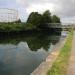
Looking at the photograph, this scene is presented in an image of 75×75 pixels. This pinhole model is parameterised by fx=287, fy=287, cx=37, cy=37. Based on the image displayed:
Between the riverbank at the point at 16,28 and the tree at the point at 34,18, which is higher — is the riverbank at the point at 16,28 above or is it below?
below

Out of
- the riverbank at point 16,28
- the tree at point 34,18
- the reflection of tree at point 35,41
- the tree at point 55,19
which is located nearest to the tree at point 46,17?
the tree at point 34,18

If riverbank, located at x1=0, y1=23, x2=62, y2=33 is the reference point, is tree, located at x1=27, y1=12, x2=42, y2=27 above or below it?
above

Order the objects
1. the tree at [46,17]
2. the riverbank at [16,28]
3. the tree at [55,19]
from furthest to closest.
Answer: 1. the tree at [55,19]
2. the tree at [46,17]
3. the riverbank at [16,28]

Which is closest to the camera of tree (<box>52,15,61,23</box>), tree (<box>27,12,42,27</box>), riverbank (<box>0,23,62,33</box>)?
riverbank (<box>0,23,62,33</box>)

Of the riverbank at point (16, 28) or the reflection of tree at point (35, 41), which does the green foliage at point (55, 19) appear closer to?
the riverbank at point (16, 28)

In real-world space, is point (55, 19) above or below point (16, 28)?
above

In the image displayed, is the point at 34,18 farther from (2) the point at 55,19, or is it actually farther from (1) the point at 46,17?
(2) the point at 55,19

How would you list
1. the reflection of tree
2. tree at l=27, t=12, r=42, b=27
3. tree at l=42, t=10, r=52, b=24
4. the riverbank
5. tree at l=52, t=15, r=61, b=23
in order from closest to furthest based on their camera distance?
the reflection of tree → the riverbank → tree at l=27, t=12, r=42, b=27 → tree at l=42, t=10, r=52, b=24 → tree at l=52, t=15, r=61, b=23

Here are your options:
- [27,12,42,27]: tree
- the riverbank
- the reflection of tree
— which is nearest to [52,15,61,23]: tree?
[27,12,42,27]: tree

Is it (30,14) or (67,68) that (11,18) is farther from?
(67,68)

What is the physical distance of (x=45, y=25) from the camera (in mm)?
128125

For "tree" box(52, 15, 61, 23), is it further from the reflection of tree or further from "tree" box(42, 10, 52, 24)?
the reflection of tree

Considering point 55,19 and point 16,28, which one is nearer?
point 16,28

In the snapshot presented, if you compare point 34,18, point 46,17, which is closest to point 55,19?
point 46,17
